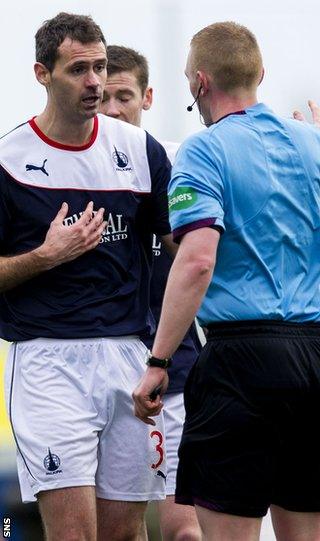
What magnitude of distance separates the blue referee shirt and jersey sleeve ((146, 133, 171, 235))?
91 cm

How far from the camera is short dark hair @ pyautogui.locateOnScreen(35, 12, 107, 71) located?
6.44 m

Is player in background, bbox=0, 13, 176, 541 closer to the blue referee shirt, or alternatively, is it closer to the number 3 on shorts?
the number 3 on shorts

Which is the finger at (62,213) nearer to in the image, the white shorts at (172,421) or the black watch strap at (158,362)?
the black watch strap at (158,362)

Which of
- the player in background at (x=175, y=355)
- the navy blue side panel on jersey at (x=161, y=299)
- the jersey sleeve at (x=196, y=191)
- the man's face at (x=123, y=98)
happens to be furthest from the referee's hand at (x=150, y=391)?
the man's face at (x=123, y=98)

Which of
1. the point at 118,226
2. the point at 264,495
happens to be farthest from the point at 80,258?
the point at 264,495

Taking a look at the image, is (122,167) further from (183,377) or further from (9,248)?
(183,377)

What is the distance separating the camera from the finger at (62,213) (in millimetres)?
6203

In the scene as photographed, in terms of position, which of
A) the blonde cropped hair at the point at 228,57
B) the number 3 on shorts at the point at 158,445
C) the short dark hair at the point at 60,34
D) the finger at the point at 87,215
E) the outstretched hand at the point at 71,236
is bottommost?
the number 3 on shorts at the point at 158,445

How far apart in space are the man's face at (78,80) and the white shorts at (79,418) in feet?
2.98

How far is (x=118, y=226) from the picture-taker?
6.36 metres

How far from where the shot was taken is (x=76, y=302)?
20.6 ft

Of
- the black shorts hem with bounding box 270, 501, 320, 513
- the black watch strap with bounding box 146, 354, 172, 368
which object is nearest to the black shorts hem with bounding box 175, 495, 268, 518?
the black shorts hem with bounding box 270, 501, 320, 513

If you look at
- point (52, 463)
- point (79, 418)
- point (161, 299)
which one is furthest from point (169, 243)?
point (52, 463)

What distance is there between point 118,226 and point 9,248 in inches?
17.0
